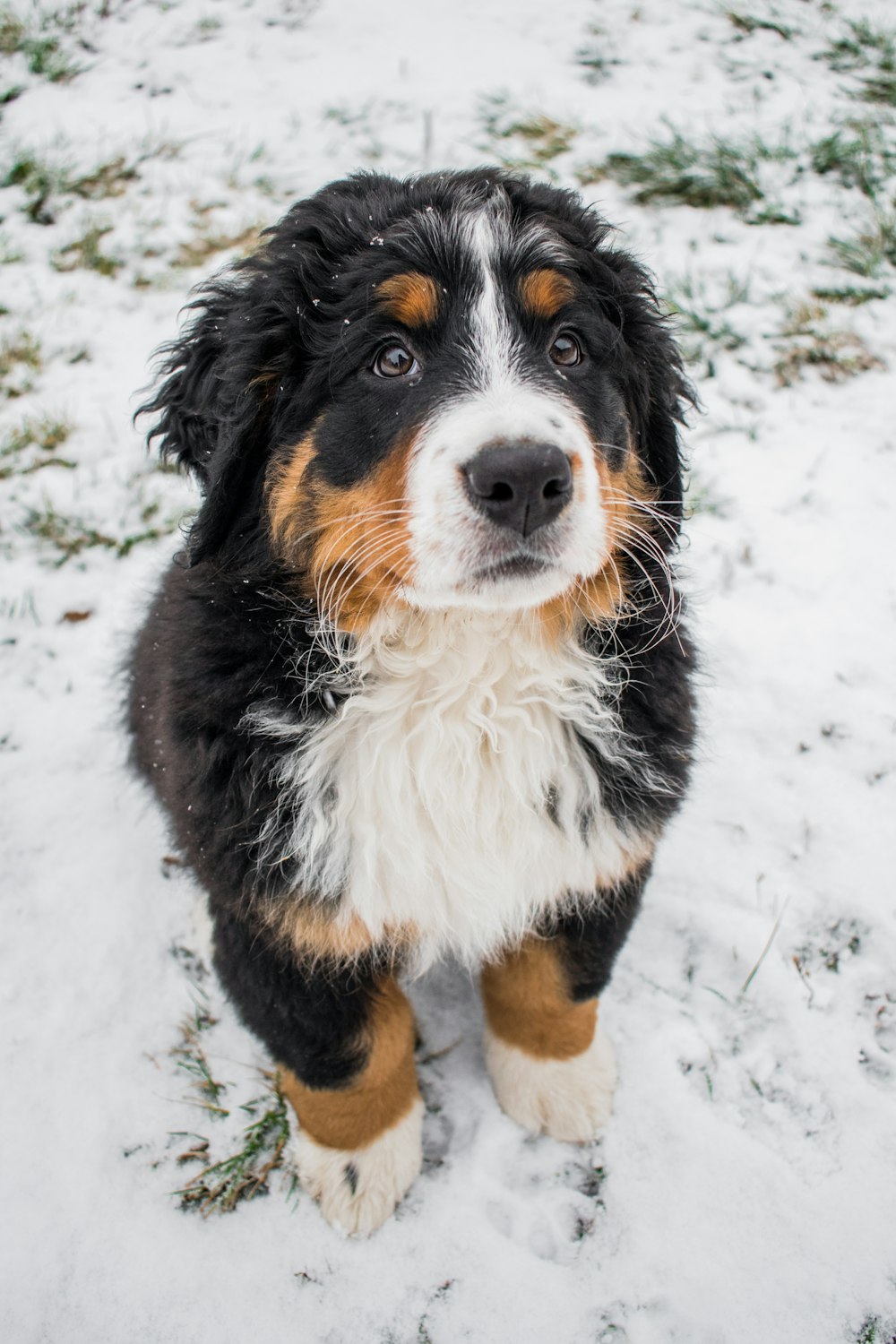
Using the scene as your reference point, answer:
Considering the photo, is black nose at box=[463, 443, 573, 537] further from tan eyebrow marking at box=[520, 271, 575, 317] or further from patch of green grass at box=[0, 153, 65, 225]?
patch of green grass at box=[0, 153, 65, 225]

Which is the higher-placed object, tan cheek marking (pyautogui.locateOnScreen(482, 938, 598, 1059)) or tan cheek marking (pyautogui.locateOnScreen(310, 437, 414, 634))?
tan cheek marking (pyautogui.locateOnScreen(310, 437, 414, 634))

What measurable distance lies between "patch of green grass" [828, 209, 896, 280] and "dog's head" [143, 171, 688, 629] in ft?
10.00

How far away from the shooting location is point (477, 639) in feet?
6.35

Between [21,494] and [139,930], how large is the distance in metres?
2.07

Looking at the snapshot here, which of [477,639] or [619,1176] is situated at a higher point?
[477,639]

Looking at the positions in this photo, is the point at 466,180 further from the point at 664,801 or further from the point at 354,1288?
the point at 354,1288

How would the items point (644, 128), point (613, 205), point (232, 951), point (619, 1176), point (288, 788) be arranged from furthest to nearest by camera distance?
1. point (644, 128)
2. point (613, 205)
3. point (619, 1176)
4. point (232, 951)
5. point (288, 788)

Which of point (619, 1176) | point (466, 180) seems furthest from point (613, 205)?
point (619, 1176)

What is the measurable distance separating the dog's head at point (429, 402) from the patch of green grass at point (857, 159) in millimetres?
3756

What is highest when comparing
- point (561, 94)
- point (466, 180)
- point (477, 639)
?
point (466, 180)

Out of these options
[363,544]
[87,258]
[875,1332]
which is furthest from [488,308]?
[87,258]

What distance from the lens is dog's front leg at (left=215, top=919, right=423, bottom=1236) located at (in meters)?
2.04

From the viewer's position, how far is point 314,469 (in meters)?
1.83

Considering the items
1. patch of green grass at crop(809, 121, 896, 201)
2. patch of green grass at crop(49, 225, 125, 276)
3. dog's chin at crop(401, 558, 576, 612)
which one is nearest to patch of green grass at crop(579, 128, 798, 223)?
patch of green grass at crop(809, 121, 896, 201)
